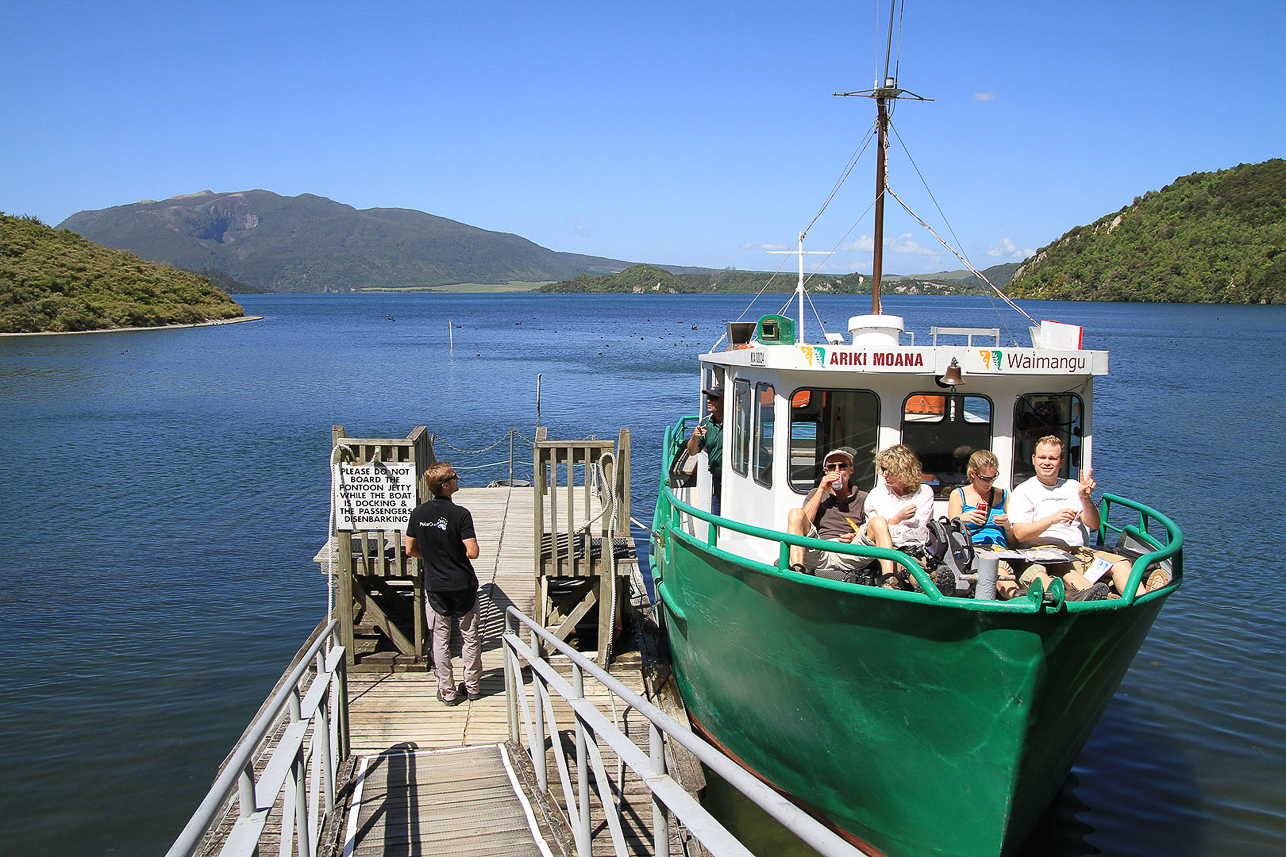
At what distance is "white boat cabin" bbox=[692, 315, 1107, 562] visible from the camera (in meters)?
7.72

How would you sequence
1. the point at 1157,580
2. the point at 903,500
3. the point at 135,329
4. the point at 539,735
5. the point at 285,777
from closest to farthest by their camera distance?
the point at 285,777 → the point at 539,735 → the point at 1157,580 → the point at 903,500 → the point at 135,329

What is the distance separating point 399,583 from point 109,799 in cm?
337

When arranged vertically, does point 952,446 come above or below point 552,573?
above

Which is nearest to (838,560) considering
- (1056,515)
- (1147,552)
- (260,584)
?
(1056,515)

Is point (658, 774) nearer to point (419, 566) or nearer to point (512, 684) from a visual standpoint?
point (512, 684)

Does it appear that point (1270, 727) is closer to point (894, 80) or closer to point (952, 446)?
point (952, 446)

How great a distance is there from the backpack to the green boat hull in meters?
0.23

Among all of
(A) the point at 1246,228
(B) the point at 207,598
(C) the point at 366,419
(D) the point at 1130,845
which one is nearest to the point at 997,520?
(D) the point at 1130,845

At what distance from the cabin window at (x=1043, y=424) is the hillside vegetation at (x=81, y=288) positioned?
85174mm

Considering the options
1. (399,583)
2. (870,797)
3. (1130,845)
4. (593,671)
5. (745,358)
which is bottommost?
(1130,845)

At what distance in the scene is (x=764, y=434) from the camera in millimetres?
8586

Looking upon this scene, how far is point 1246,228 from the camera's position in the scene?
151 metres

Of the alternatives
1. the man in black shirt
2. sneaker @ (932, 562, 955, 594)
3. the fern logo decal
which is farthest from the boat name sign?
the man in black shirt

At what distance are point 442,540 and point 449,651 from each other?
118 cm
